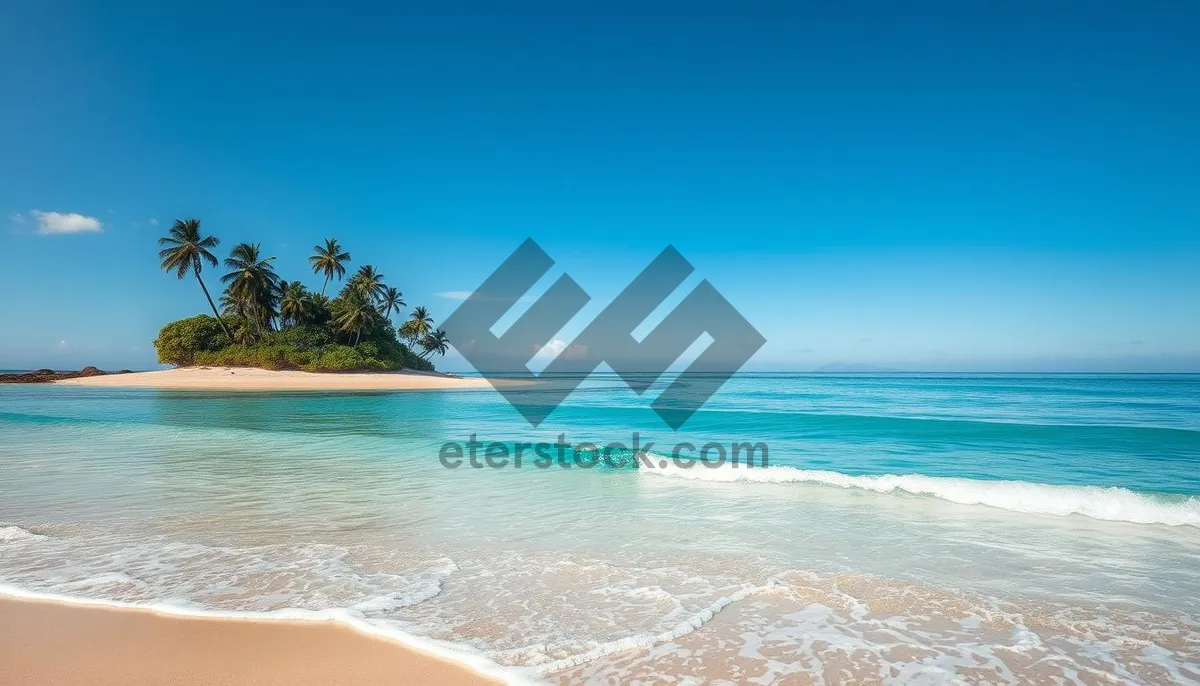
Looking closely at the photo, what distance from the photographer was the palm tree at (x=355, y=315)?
53594 mm

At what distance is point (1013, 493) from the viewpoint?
314 inches

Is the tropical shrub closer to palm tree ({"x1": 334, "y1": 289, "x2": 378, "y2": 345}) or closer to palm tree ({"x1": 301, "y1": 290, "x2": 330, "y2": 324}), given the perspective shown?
palm tree ({"x1": 301, "y1": 290, "x2": 330, "y2": 324})

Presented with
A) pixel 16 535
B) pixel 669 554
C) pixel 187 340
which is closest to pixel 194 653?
pixel 669 554

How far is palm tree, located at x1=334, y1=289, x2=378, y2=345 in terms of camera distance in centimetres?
5359

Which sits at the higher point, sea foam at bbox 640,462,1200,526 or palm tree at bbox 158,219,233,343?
palm tree at bbox 158,219,233,343

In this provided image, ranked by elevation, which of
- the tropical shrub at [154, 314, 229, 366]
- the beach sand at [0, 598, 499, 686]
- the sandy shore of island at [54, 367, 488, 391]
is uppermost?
the tropical shrub at [154, 314, 229, 366]

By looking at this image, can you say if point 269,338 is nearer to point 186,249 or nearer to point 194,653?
point 186,249

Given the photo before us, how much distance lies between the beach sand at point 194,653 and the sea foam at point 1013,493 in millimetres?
7120

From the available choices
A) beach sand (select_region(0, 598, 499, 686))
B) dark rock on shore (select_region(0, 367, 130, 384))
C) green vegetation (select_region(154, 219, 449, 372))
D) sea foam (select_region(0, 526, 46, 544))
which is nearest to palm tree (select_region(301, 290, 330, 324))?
green vegetation (select_region(154, 219, 449, 372))

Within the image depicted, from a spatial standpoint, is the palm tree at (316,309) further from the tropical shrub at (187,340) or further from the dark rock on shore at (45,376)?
the dark rock on shore at (45,376)

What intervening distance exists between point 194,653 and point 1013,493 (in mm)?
9401

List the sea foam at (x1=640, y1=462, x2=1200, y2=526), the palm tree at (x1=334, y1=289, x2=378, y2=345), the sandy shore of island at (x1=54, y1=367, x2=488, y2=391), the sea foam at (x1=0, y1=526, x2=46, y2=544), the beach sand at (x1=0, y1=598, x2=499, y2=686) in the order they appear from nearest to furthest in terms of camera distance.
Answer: the beach sand at (x1=0, y1=598, x2=499, y2=686) → the sea foam at (x1=0, y1=526, x2=46, y2=544) → the sea foam at (x1=640, y1=462, x2=1200, y2=526) → the sandy shore of island at (x1=54, y1=367, x2=488, y2=391) → the palm tree at (x1=334, y1=289, x2=378, y2=345)

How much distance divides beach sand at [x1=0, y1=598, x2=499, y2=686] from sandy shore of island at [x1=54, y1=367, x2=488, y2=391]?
1607 inches

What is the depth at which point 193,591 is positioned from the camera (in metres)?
4.34
